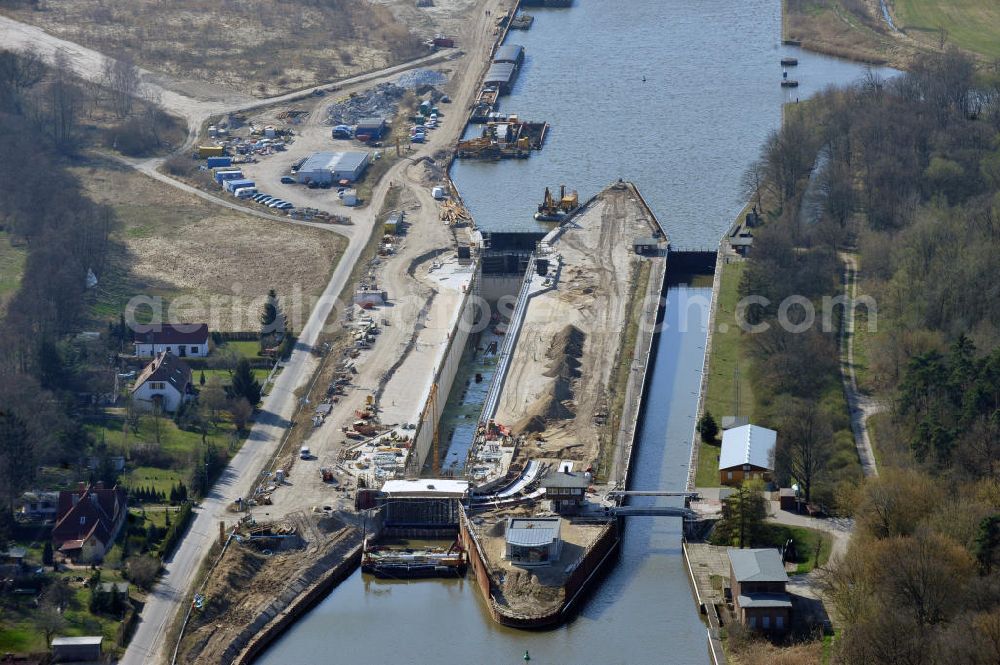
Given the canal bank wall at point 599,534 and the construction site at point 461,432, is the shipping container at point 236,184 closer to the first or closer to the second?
the construction site at point 461,432

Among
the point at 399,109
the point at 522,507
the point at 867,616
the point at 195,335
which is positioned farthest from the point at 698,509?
the point at 399,109

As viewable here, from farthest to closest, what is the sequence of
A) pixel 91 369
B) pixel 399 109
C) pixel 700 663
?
pixel 399 109, pixel 91 369, pixel 700 663

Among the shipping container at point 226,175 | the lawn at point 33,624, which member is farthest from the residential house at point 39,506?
the shipping container at point 226,175

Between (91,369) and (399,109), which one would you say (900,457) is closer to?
(91,369)

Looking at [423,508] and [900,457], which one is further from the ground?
[900,457]

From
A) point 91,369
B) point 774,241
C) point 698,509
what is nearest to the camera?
point 698,509

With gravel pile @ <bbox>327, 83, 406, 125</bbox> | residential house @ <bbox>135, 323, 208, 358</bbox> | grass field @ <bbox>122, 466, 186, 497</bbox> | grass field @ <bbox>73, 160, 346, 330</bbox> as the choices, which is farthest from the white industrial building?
grass field @ <bbox>122, 466, 186, 497</bbox>

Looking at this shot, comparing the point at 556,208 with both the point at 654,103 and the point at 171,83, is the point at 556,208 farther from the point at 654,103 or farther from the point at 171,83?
the point at 171,83
